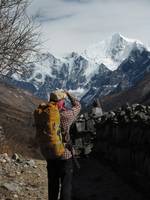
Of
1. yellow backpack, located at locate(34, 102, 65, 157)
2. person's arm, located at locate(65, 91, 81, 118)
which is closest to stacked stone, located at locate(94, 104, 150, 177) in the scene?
person's arm, located at locate(65, 91, 81, 118)

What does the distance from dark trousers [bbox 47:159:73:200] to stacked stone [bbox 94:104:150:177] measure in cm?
286

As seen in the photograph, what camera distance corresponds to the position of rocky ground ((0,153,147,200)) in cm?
1388

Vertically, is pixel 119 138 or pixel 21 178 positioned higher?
pixel 119 138

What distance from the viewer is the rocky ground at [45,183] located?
1388cm

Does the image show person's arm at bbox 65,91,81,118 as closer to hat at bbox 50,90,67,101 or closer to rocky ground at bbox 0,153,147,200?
hat at bbox 50,90,67,101

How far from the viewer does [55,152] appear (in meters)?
10.1

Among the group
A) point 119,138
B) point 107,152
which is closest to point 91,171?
point 107,152

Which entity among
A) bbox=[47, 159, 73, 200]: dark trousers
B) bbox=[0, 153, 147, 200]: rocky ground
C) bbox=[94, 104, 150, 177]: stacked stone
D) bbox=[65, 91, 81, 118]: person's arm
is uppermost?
bbox=[65, 91, 81, 118]: person's arm

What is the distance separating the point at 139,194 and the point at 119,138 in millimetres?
3580

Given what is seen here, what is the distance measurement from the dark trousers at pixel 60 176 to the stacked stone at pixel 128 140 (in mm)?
2859

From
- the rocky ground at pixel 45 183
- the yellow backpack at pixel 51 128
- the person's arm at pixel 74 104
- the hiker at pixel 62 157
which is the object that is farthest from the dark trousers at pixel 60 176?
the rocky ground at pixel 45 183

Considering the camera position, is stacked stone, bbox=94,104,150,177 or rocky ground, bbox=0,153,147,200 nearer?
stacked stone, bbox=94,104,150,177

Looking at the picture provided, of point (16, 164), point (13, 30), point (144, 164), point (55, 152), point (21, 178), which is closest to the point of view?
point (55, 152)

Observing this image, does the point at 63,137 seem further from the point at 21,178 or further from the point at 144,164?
the point at 21,178
